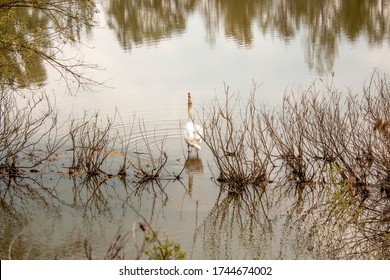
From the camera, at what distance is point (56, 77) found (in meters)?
19.8

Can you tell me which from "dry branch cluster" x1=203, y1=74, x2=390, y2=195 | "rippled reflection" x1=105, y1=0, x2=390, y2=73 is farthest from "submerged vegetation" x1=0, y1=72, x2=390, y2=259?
"rippled reflection" x1=105, y1=0, x2=390, y2=73

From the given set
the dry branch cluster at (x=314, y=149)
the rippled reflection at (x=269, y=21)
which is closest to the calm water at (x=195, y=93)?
the rippled reflection at (x=269, y=21)

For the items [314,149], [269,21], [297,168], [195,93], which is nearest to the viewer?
[297,168]

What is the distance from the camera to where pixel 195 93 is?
56.2 ft

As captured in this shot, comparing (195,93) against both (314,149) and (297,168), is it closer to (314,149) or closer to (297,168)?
(314,149)

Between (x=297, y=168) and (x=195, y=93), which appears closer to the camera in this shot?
(x=297, y=168)

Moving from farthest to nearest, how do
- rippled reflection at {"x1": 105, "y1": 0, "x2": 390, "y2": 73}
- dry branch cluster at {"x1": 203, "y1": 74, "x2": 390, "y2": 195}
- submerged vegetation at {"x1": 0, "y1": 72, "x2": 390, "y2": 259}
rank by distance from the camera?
rippled reflection at {"x1": 105, "y1": 0, "x2": 390, "y2": 73}
dry branch cluster at {"x1": 203, "y1": 74, "x2": 390, "y2": 195}
submerged vegetation at {"x1": 0, "y1": 72, "x2": 390, "y2": 259}

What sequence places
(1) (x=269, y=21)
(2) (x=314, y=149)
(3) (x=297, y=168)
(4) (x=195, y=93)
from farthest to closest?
(1) (x=269, y=21), (4) (x=195, y=93), (2) (x=314, y=149), (3) (x=297, y=168)

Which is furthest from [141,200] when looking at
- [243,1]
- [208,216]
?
[243,1]

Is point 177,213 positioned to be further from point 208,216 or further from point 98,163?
point 98,163

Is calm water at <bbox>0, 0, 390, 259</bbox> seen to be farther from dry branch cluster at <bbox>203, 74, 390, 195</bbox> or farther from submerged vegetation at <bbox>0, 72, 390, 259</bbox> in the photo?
dry branch cluster at <bbox>203, 74, 390, 195</bbox>

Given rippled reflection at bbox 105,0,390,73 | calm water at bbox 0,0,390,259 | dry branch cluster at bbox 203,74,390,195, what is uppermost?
dry branch cluster at bbox 203,74,390,195

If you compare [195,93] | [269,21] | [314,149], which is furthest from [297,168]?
[269,21]

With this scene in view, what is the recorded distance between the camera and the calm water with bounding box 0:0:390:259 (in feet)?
31.7
